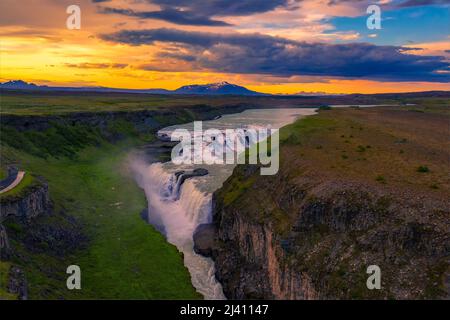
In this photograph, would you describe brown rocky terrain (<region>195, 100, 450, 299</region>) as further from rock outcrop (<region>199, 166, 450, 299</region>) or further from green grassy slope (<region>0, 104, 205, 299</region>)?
green grassy slope (<region>0, 104, 205, 299</region>)

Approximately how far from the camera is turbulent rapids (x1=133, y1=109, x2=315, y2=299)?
2116 inches

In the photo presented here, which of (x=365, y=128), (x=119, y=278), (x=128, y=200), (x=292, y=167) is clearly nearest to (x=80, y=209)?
(x=128, y=200)

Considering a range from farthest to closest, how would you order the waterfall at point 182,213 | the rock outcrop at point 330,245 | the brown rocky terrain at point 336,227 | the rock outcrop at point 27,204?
the rock outcrop at point 27,204, the waterfall at point 182,213, the brown rocky terrain at point 336,227, the rock outcrop at point 330,245

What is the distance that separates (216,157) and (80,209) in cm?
4208

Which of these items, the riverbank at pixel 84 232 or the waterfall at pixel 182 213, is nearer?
the riverbank at pixel 84 232

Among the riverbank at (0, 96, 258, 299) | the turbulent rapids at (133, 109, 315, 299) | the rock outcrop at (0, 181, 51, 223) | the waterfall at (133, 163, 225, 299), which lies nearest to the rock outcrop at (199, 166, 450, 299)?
the waterfall at (133, 163, 225, 299)

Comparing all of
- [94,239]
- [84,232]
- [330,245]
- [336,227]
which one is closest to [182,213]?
[84,232]

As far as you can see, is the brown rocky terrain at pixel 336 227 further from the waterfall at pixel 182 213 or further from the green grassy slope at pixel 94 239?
the green grassy slope at pixel 94 239

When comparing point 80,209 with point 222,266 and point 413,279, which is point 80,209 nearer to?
point 222,266

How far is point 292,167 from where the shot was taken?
6128 cm

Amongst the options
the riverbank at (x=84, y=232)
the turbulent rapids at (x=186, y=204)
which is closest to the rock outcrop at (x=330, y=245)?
the turbulent rapids at (x=186, y=204)

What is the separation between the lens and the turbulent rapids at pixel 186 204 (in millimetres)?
53738

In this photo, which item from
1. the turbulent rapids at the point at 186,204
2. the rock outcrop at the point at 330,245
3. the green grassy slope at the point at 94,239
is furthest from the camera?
the turbulent rapids at the point at 186,204

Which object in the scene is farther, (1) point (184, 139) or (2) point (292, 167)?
(1) point (184, 139)
